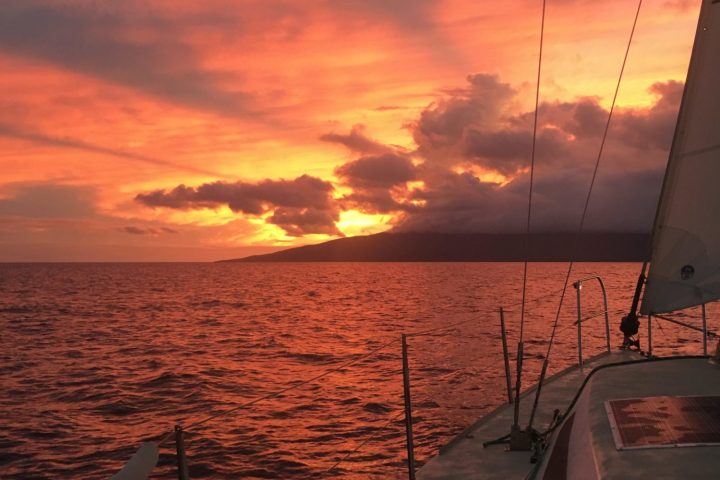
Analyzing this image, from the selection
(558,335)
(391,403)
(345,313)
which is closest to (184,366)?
(391,403)

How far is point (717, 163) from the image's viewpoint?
5.80m

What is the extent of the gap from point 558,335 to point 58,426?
23621 mm

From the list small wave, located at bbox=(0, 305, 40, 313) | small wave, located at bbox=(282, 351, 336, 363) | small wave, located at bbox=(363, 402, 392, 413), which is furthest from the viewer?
small wave, located at bbox=(0, 305, 40, 313)

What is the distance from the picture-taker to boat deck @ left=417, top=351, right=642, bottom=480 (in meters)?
6.03

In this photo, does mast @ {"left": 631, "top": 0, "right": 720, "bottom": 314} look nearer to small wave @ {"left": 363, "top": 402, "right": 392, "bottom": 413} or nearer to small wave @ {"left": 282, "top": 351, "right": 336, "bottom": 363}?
small wave @ {"left": 363, "top": 402, "right": 392, "bottom": 413}

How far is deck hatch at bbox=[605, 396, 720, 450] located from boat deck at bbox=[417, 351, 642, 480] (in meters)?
1.90

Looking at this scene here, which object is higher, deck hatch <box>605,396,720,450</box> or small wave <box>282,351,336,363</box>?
deck hatch <box>605,396,720,450</box>

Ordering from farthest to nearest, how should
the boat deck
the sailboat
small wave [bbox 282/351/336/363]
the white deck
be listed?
small wave [bbox 282/351/336/363] → the boat deck → the sailboat → the white deck

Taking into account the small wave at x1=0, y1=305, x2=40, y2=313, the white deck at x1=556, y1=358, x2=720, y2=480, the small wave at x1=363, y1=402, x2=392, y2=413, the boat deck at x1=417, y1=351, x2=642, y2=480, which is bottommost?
the small wave at x1=0, y1=305, x2=40, y2=313

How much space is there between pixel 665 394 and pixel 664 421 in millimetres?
742

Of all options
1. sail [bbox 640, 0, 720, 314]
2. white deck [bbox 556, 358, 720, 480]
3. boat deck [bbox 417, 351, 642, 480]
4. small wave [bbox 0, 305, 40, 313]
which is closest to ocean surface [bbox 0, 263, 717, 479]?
boat deck [bbox 417, 351, 642, 480]

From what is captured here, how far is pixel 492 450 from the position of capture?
6.67 m

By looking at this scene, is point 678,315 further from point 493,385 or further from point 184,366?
point 184,366

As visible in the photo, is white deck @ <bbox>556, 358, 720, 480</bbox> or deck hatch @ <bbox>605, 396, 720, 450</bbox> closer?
white deck @ <bbox>556, 358, 720, 480</bbox>
